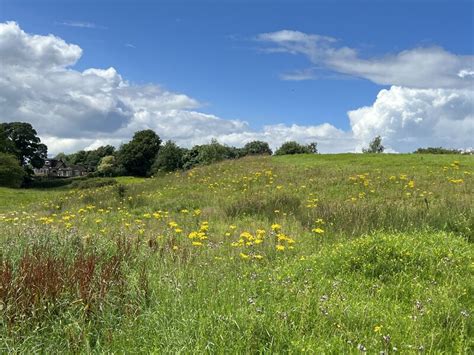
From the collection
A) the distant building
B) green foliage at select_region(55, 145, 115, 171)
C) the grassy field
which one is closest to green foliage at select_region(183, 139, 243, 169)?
green foliage at select_region(55, 145, 115, 171)

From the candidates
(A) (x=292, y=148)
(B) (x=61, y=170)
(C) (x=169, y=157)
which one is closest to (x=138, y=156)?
A: (C) (x=169, y=157)

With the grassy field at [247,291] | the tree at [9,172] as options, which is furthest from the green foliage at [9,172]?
the grassy field at [247,291]

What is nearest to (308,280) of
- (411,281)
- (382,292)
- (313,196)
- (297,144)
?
(382,292)

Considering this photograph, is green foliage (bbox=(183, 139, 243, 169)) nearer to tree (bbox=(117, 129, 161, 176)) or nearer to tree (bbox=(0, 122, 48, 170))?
tree (bbox=(117, 129, 161, 176))

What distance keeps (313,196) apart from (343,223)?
4962 mm

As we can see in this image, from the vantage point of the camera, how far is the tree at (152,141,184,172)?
285ft

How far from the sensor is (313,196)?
14297 millimetres

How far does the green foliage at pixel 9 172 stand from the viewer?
177ft

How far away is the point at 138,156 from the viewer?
95.8 m

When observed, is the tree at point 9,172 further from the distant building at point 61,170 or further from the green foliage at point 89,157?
the distant building at point 61,170

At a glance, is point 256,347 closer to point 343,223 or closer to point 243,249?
point 243,249

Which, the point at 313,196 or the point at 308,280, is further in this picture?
the point at 313,196

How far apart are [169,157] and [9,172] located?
3641 centimetres

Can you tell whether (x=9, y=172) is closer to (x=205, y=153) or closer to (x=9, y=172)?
(x=9, y=172)
